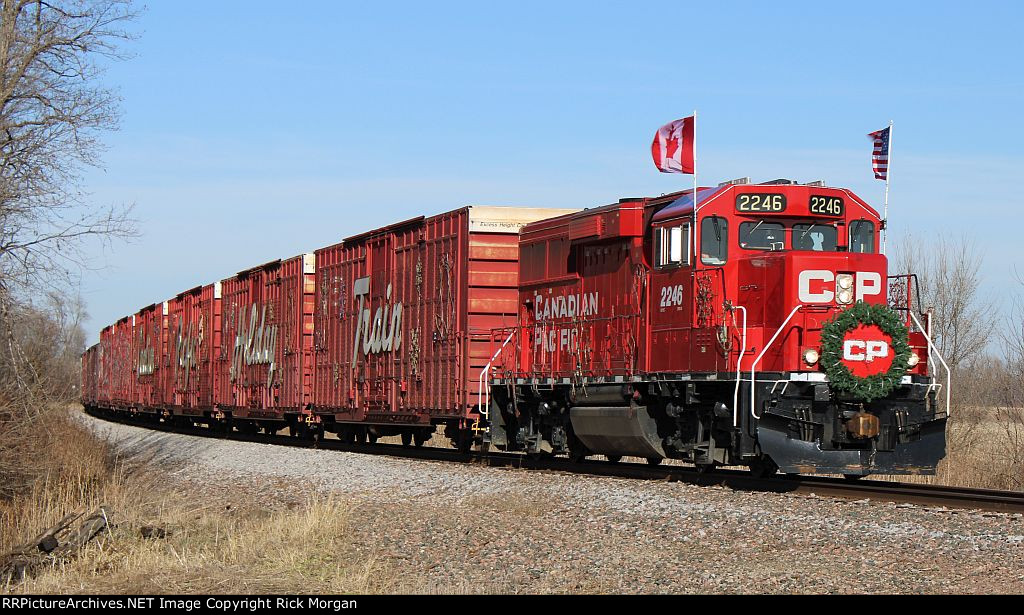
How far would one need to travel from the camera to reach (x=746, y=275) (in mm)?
14945

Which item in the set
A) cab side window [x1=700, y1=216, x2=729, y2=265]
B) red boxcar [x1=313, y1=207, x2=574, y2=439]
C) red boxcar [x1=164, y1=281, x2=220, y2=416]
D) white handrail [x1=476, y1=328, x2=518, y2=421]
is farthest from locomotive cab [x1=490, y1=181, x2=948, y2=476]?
red boxcar [x1=164, y1=281, x2=220, y2=416]

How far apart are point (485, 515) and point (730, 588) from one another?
468 cm

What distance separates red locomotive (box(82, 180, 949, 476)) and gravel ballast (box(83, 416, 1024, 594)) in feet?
3.90

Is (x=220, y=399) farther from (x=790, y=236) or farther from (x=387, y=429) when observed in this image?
(x=790, y=236)

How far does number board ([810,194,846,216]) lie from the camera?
1519 centimetres

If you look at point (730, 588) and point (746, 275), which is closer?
point (730, 588)

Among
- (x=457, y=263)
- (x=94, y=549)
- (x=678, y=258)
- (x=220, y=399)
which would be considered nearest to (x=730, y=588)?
(x=94, y=549)

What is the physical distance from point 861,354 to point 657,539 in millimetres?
4777

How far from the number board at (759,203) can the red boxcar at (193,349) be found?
23.0m

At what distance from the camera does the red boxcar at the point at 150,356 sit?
42.4m

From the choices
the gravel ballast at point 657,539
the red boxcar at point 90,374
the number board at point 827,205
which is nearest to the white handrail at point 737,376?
the gravel ballast at point 657,539

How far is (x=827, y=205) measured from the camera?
15250 millimetres

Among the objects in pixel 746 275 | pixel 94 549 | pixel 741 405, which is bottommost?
pixel 94 549

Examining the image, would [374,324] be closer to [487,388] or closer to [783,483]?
[487,388]
